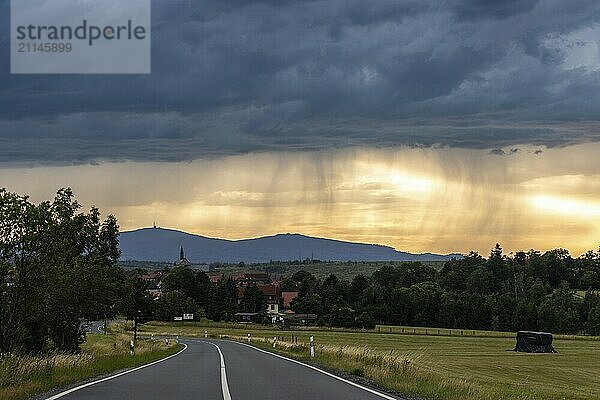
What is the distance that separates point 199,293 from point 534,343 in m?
93.0

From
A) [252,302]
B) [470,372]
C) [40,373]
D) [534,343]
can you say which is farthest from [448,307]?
[40,373]

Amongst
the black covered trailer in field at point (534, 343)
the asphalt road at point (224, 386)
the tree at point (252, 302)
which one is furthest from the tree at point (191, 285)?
the asphalt road at point (224, 386)

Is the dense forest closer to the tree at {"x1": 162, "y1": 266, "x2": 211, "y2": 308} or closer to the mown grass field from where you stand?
the tree at {"x1": 162, "y1": 266, "x2": 211, "y2": 308}

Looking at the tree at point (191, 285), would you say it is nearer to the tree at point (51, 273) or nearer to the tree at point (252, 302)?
the tree at point (252, 302)

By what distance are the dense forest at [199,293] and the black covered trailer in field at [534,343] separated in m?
Answer: 35.8

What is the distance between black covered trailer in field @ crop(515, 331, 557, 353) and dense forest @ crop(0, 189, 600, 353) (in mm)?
35848

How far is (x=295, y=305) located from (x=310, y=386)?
139131 millimetres

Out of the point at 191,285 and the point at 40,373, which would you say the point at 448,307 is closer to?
the point at 191,285

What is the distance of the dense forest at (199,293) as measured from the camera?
29125 millimetres

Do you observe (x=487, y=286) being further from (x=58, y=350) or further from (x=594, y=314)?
(x=58, y=350)

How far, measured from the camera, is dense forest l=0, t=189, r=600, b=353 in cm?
2912

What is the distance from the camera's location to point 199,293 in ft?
538

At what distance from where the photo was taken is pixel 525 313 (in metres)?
138

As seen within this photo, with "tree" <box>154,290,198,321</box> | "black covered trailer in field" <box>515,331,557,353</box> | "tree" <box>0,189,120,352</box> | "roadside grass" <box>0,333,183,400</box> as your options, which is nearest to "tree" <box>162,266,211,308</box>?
"tree" <box>154,290,198,321</box>
